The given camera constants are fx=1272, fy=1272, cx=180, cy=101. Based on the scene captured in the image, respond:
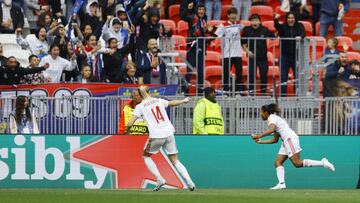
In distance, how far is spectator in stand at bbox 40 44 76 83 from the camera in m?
27.7

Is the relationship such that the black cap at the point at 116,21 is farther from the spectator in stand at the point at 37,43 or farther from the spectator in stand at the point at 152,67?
the spectator in stand at the point at 37,43

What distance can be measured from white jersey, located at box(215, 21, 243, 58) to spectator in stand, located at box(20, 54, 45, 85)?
167 inches

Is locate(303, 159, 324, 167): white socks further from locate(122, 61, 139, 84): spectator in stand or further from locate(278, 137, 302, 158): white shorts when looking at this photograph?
locate(122, 61, 139, 84): spectator in stand

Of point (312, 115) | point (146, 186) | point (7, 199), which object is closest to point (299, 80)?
point (312, 115)

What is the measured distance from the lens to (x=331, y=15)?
106ft

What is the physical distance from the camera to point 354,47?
1315 inches

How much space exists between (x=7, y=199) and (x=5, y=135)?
522cm

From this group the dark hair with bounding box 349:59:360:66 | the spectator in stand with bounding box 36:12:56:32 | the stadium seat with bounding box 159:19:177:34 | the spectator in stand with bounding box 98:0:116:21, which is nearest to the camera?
the dark hair with bounding box 349:59:360:66

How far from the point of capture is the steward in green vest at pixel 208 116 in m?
24.5

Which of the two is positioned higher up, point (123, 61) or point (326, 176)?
point (123, 61)

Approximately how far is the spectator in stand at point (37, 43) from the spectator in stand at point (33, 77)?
79 cm

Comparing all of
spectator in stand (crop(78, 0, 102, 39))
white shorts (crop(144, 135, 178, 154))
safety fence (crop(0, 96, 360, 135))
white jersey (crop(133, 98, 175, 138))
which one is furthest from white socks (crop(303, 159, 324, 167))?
spectator in stand (crop(78, 0, 102, 39))

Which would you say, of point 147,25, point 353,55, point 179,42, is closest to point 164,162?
point 179,42

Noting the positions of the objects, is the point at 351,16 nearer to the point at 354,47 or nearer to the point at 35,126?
the point at 354,47
